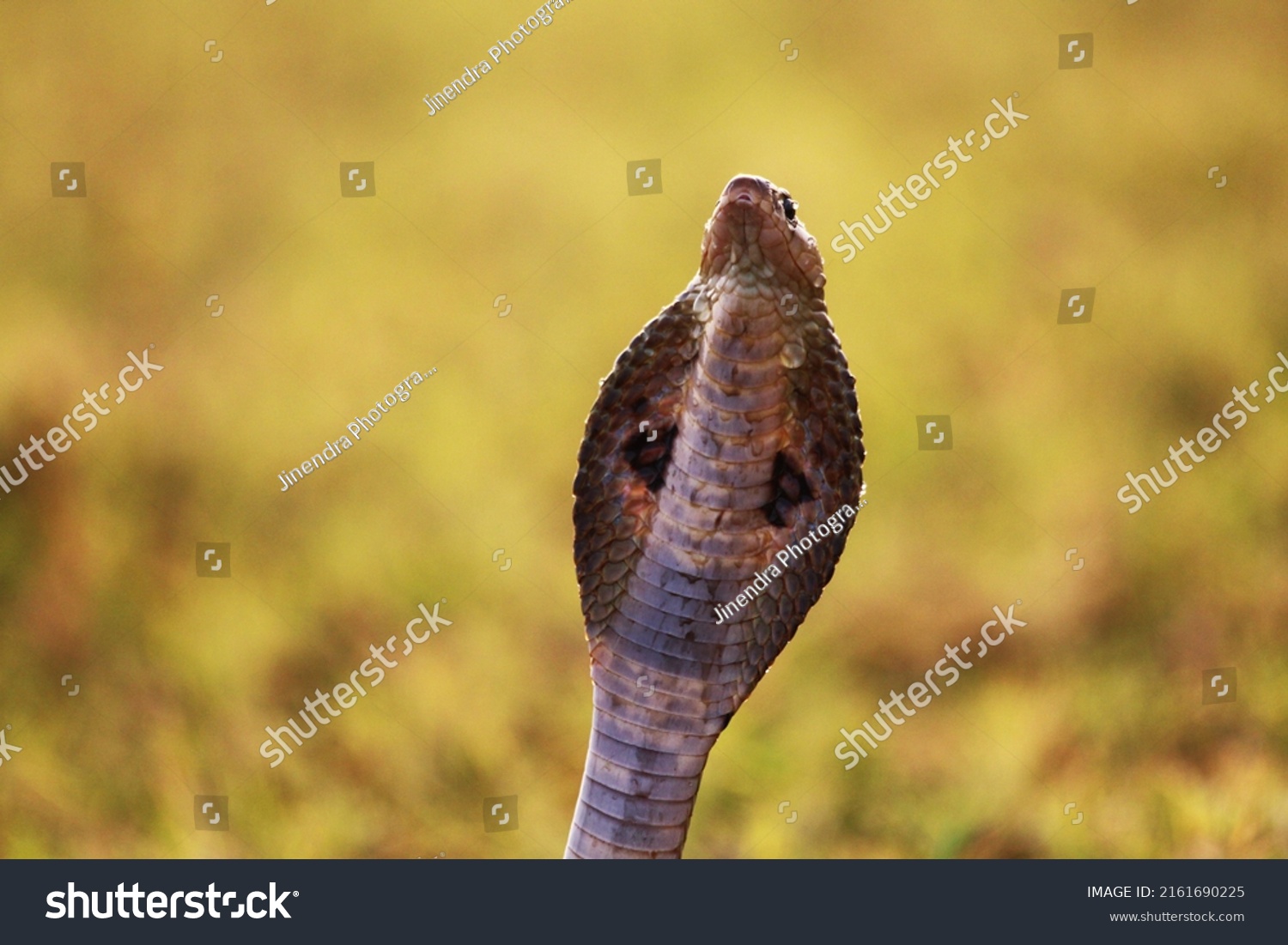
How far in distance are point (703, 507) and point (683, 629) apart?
26 cm

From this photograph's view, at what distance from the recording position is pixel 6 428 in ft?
14.7

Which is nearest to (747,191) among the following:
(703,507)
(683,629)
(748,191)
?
(748,191)

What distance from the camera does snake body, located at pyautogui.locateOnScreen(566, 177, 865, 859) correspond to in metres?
2.49

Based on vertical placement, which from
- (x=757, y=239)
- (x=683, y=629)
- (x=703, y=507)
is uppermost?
(x=757, y=239)

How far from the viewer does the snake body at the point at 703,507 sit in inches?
98.2

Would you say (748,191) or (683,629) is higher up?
(748,191)

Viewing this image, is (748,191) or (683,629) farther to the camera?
(683,629)

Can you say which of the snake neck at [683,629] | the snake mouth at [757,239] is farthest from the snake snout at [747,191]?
the snake neck at [683,629]

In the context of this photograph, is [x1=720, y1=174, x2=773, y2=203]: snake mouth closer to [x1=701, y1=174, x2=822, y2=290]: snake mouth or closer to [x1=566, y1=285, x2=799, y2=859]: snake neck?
[x1=701, y1=174, x2=822, y2=290]: snake mouth

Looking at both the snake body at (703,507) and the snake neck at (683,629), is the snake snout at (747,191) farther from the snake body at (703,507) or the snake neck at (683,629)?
→ the snake neck at (683,629)

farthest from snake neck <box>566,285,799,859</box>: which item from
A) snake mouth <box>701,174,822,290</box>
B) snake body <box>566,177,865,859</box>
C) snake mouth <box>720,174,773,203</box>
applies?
snake mouth <box>720,174,773,203</box>

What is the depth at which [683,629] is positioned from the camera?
270 centimetres

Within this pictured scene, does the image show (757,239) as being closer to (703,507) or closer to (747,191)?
(747,191)

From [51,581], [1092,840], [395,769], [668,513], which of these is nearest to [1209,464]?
[1092,840]
